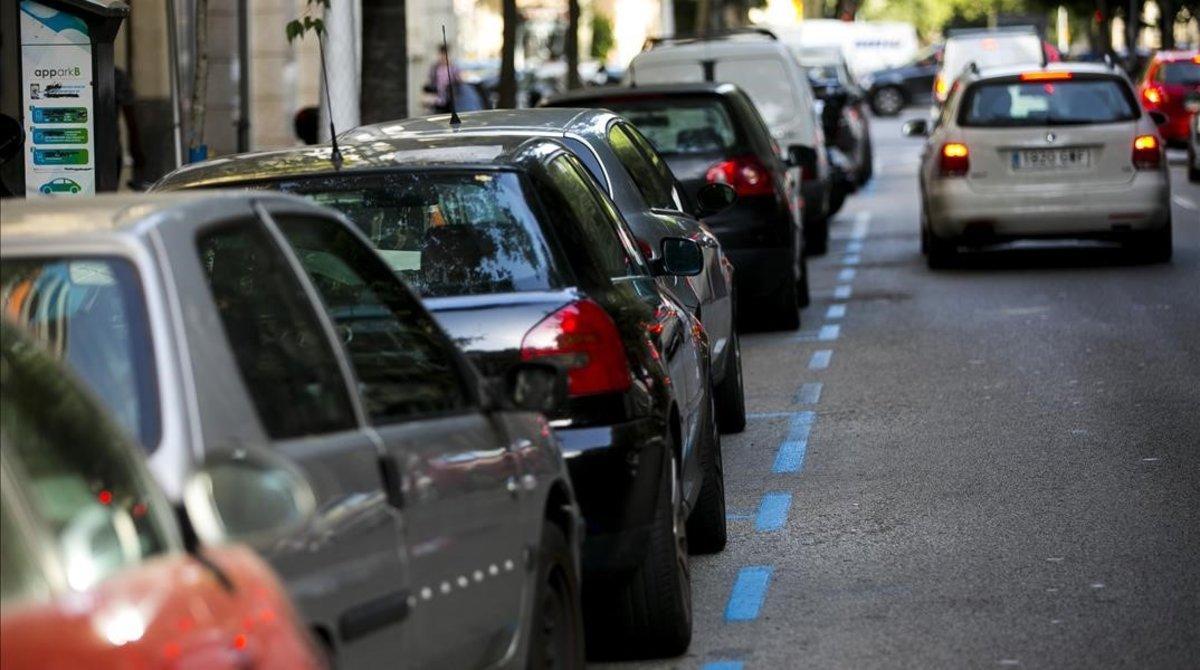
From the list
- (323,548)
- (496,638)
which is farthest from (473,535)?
(323,548)

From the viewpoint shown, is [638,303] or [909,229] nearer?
[638,303]

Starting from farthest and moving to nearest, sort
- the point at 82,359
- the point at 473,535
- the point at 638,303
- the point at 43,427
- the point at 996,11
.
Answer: the point at 996,11
the point at 638,303
the point at 473,535
the point at 82,359
the point at 43,427

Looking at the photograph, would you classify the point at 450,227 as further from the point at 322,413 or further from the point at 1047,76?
the point at 1047,76

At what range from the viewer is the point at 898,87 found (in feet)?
225

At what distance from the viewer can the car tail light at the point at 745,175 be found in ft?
50.8

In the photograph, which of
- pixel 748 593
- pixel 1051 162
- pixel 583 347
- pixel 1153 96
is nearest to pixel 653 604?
pixel 583 347

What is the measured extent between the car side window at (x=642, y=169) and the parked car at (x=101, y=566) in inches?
266

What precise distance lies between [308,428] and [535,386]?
1.22 meters

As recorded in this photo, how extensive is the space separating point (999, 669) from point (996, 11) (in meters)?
111

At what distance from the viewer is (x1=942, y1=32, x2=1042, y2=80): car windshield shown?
41.5 metres

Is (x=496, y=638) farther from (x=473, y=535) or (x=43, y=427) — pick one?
(x=43, y=427)

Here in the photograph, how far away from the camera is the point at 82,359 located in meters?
4.34

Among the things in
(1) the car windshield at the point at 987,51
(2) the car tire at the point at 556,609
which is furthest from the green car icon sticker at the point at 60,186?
(1) the car windshield at the point at 987,51

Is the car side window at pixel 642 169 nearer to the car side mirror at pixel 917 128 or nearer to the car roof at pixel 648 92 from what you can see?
the car roof at pixel 648 92
